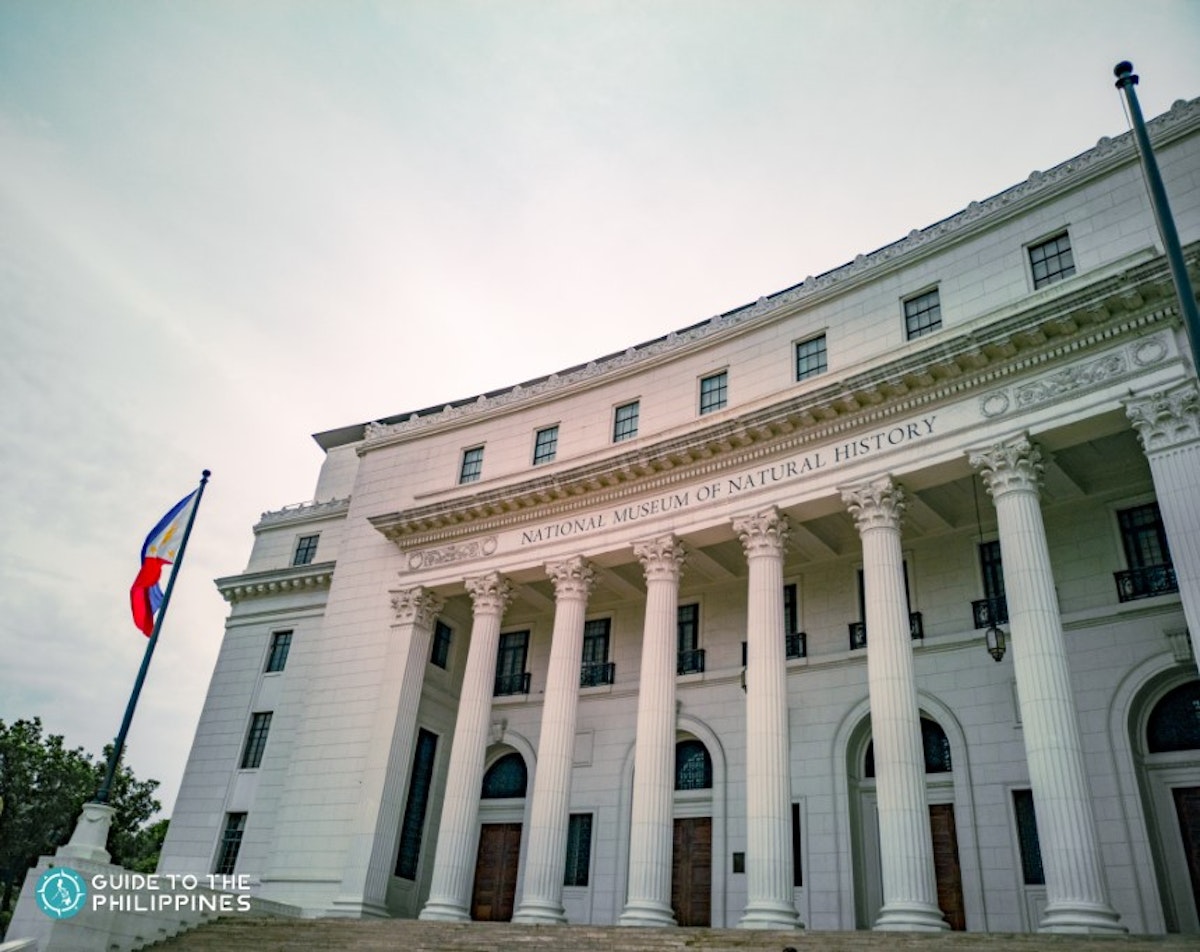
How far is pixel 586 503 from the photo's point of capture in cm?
2548

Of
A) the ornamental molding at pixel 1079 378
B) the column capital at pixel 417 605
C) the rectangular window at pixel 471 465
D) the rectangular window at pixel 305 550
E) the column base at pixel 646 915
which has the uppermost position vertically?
the rectangular window at pixel 471 465

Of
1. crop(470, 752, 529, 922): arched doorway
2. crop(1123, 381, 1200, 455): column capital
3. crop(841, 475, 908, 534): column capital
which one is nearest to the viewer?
crop(1123, 381, 1200, 455): column capital

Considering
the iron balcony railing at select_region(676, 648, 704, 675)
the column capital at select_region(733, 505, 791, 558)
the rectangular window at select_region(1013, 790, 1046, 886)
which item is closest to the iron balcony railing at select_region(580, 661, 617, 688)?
the iron balcony railing at select_region(676, 648, 704, 675)

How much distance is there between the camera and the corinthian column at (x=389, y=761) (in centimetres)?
2386

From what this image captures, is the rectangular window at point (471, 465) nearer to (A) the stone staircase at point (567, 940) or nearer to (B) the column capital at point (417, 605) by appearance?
(B) the column capital at point (417, 605)

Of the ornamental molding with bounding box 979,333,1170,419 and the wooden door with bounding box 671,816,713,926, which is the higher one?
the ornamental molding with bounding box 979,333,1170,419

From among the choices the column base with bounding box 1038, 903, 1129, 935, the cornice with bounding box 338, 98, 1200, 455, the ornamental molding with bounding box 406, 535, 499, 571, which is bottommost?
the column base with bounding box 1038, 903, 1129, 935

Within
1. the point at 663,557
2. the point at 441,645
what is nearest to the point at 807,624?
the point at 663,557

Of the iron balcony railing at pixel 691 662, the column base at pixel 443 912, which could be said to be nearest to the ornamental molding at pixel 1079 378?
the iron balcony railing at pixel 691 662

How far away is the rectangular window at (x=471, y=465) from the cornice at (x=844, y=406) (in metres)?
2.16

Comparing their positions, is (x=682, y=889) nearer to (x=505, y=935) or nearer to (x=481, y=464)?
(x=505, y=935)

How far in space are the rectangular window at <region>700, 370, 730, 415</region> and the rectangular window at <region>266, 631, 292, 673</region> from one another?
18.5 meters

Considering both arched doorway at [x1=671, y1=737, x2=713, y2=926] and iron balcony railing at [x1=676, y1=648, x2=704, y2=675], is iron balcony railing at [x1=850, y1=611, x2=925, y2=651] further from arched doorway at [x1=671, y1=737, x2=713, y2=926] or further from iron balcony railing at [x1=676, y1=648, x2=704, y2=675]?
arched doorway at [x1=671, y1=737, x2=713, y2=926]

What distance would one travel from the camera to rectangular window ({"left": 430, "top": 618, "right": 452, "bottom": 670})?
1133 inches
